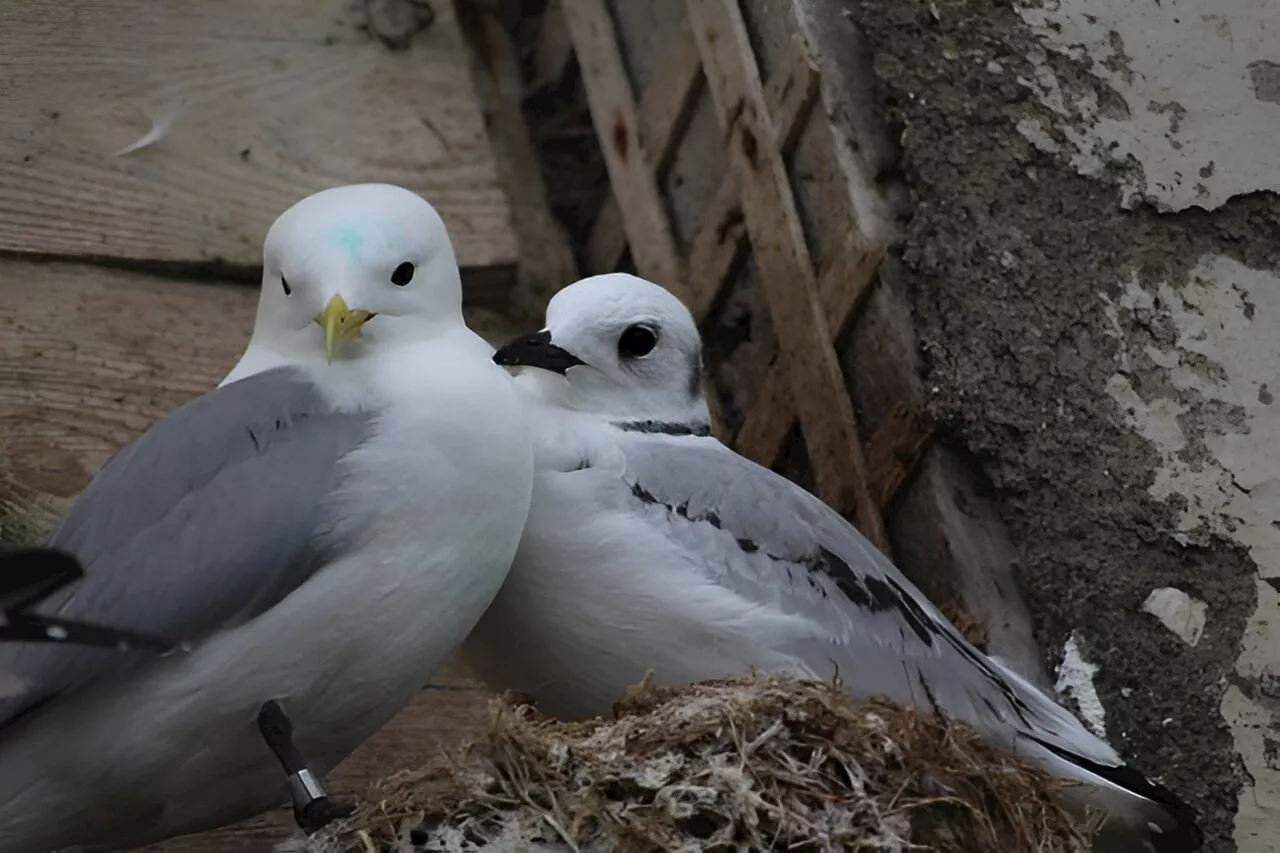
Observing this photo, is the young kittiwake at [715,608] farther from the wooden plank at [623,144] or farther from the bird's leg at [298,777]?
the wooden plank at [623,144]

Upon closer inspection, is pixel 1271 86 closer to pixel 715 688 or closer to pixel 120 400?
pixel 715 688

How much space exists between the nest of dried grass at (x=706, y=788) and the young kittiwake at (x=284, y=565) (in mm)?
116

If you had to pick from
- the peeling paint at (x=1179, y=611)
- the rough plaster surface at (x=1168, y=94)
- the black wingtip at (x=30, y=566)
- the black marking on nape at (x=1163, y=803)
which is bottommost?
the black marking on nape at (x=1163, y=803)

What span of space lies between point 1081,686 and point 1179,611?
0.39 ft

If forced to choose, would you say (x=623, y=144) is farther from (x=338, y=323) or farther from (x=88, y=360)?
(x=338, y=323)

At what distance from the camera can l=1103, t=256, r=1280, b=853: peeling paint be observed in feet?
5.44

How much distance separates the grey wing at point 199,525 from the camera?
4.12ft

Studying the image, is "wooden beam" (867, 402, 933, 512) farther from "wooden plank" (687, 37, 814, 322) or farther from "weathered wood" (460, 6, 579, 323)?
"weathered wood" (460, 6, 579, 323)

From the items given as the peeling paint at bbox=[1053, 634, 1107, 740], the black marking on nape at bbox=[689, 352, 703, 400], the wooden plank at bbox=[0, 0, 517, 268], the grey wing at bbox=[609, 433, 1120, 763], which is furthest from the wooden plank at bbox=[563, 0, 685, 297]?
the peeling paint at bbox=[1053, 634, 1107, 740]

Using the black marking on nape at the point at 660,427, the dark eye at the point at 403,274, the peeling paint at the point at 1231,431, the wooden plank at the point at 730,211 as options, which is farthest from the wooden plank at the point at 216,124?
the peeling paint at the point at 1231,431

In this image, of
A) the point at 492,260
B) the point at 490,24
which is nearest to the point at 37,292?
the point at 492,260

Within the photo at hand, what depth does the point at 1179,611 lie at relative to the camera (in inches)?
67.5

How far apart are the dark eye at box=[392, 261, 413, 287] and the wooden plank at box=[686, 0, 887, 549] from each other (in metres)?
0.56

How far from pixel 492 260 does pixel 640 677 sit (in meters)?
0.80
